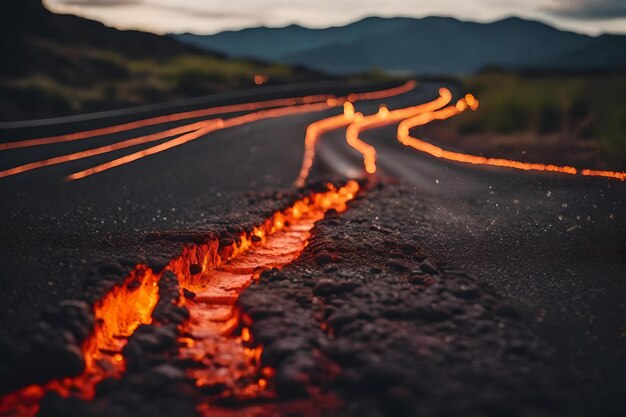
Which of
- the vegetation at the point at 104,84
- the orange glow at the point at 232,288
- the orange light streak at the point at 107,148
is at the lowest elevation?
the orange glow at the point at 232,288

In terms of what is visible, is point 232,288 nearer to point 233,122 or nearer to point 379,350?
point 379,350

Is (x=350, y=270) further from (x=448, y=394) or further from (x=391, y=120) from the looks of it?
(x=391, y=120)

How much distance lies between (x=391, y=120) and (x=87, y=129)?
962 cm

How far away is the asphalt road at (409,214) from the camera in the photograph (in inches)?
154

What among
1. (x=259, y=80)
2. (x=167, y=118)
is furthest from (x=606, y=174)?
(x=259, y=80)

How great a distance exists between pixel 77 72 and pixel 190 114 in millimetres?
10196

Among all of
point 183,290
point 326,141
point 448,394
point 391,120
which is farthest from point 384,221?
point 391,120

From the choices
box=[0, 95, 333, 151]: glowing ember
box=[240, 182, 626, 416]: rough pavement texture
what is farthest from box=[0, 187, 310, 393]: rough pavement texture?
box=[0, 95, 333, 151]: glowing ember

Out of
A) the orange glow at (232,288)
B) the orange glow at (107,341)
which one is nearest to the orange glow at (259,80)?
the orange glow at (232,288)

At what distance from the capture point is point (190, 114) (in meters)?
19.2

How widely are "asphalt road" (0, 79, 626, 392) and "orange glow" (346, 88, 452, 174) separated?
1.25ft

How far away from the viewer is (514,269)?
4.58 metres

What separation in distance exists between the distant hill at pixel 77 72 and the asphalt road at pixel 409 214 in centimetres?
915

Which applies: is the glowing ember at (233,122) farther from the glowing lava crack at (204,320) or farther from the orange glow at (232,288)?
the glowing lava crack at (204,320)
